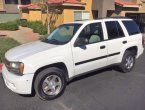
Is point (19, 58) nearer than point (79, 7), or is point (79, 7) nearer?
point (19, 58)

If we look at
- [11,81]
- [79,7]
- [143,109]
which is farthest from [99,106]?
[79,7]

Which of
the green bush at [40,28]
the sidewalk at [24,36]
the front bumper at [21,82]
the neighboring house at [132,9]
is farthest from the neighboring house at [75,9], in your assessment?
the front bumper at [21,82]

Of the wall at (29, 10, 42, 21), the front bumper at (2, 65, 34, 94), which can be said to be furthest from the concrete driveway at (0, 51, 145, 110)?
the wall at (29, 10, 42, 21)

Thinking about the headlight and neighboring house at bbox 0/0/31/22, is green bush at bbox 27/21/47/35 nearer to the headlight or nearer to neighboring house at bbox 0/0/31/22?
the headlight

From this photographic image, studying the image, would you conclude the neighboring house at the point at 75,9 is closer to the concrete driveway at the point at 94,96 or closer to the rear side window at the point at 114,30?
the rear side window at the point at 114,30

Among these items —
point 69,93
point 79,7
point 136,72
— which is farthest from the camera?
point 79,7

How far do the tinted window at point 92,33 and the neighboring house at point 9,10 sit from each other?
103 ft

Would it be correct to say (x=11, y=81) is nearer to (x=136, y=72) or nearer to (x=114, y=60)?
(x=114, y=60)

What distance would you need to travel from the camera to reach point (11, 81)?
4.42 metres

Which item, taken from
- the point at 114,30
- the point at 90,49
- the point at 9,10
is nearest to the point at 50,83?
the point at 90,49

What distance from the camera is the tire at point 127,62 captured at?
6398 millimetres

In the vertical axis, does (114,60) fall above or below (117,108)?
above

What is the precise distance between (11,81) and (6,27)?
19.8 m

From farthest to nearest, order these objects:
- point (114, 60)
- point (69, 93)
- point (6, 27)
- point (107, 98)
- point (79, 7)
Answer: point (6, 27)
point (79, 7)
point (114, 60)
point (69, 93)
point (107, 98)
